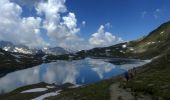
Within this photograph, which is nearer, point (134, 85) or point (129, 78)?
point (134, 85)

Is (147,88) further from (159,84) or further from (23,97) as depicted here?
(23,97)

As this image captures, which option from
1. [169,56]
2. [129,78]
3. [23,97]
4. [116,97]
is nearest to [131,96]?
[116,97]

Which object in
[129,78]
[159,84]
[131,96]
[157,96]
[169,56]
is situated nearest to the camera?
[157,96]

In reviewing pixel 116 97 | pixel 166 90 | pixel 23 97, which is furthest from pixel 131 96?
pixel 23 97

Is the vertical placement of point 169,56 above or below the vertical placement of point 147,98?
above

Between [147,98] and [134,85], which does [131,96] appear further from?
[134,85]

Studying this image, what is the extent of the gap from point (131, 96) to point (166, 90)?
4.84 meters

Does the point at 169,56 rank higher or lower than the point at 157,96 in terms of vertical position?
higher

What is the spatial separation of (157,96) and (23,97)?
220 feet

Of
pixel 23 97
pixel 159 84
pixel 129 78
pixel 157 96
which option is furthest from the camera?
pixel 23 97

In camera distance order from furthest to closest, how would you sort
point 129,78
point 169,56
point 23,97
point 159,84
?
point 23,97
point 169,56
point 129,78
point 159,84

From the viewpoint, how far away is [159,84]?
4303cm

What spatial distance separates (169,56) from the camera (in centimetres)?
8625

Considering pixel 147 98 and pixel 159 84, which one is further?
pixel 159 84
